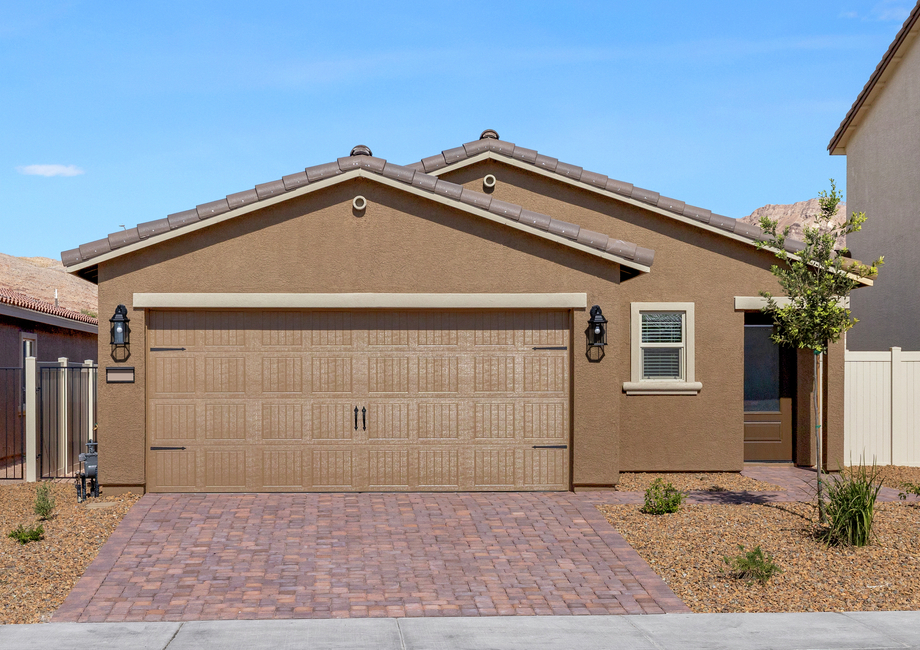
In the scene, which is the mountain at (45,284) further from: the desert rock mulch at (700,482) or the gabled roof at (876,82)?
the desert rock mulch at (700,482)

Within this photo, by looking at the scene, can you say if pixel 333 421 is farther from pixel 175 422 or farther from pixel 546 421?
pixel 546 421

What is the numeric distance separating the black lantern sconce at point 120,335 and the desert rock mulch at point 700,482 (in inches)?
276

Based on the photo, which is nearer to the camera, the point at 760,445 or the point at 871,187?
the point at 760,445

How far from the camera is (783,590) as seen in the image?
8.39 m

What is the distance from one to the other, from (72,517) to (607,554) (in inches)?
251

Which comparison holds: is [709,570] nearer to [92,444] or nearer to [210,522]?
[210,522]

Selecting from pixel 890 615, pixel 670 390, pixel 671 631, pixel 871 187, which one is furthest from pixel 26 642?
pixel 871 187

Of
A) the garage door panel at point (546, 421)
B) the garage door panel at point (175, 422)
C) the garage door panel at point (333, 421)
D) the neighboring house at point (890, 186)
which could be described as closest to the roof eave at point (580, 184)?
the garage door panel at point (546, 421)

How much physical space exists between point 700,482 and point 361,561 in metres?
6.22

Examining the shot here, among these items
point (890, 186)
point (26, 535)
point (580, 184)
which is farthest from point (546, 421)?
point (890, 186)

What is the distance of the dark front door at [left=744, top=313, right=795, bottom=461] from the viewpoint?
14.8 metres

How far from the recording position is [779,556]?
30.4ft

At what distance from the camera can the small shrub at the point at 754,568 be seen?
Result: 8.46m

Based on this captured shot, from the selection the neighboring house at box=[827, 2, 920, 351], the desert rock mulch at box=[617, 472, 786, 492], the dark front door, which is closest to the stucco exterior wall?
the neighboring house at box=[827, 2, 920, 351]
